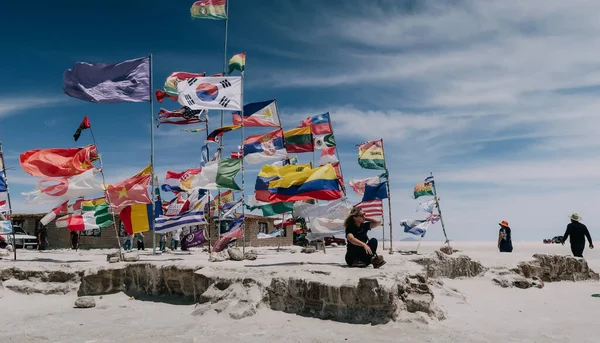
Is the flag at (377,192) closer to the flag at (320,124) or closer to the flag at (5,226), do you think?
the flag at (320,124)

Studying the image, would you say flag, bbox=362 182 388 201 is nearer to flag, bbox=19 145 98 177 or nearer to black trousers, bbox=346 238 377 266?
black trousers, bbox=346 238 377 266

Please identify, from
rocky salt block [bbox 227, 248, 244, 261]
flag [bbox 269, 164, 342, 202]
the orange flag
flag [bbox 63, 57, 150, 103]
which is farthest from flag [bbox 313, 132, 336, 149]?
the orange flag

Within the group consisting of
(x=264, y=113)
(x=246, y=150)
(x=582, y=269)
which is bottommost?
(x=582, y=269)

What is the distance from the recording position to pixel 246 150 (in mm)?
17656

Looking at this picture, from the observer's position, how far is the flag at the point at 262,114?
58.0 ft

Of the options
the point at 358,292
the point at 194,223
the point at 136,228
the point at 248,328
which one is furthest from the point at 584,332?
the point at 136,228

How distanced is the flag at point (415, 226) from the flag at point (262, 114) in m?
7.64

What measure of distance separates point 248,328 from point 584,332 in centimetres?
541

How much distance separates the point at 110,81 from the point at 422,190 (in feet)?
47.2

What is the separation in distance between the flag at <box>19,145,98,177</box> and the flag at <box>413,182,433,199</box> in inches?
561

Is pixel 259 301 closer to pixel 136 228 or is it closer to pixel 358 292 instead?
pixel 358 292

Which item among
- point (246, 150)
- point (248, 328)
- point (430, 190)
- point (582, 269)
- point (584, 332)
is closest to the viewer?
point (584, 332)

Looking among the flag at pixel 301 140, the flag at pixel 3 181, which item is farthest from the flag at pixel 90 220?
the flag at pixel 301 140

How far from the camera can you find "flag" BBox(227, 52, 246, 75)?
65.2ft
